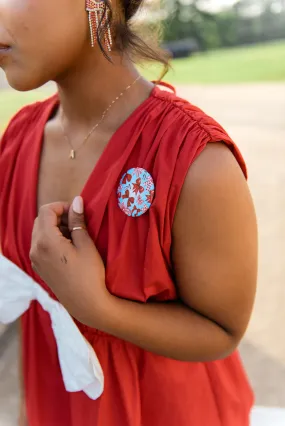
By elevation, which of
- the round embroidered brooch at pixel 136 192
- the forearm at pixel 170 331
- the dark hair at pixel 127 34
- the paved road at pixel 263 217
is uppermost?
the dark hair at pixel 127 34

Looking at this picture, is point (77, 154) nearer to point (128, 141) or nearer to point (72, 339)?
point (128, 141)

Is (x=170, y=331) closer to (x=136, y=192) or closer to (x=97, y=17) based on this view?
(x=136, y=192)

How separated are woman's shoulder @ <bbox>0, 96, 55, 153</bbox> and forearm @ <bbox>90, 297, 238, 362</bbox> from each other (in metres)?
0.33

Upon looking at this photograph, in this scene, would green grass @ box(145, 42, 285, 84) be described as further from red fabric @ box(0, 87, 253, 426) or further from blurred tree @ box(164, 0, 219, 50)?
red fabric @ box(0, 87, 253, 426)

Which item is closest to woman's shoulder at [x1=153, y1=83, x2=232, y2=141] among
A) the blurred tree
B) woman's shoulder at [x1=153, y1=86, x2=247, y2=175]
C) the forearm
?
woman's shoulder at [x1=153, y1=86, x2=247, y2=175]

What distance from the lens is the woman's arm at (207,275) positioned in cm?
51

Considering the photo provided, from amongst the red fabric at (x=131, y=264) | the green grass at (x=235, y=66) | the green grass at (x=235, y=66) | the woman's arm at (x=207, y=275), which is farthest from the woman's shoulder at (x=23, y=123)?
the green grass at (x=235, y=66)

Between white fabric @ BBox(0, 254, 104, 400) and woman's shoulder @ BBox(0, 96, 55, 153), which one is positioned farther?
woman's shoulder @ BBox(0, 96, 55, 153)

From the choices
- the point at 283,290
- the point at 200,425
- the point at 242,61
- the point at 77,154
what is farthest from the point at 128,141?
the point at 242,61

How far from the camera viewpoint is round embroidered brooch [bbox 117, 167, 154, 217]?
547 millimetres

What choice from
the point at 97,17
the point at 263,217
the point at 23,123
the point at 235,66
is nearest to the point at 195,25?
the point at 235,66

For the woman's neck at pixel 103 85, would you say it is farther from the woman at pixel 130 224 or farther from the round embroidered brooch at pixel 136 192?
the round embroidered brooch at pixel 136 192

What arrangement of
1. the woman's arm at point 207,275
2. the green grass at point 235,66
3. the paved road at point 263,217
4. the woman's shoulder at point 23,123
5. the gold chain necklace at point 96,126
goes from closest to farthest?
1. the woman's arm at point 207,275
2. the gold chain necklace at point 96,126
3. the woman's shoulder at point 23,123
4. the paved road at point 263,217
5. the green grass at point 235,66

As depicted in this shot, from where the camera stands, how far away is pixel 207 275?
20.8 inches
